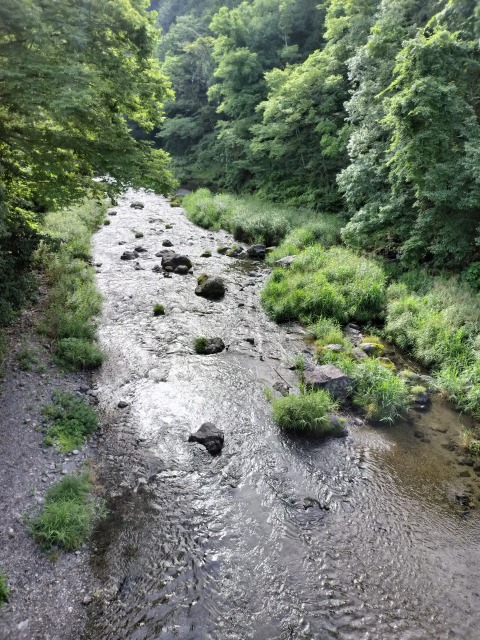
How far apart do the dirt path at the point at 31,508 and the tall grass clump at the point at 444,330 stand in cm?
945

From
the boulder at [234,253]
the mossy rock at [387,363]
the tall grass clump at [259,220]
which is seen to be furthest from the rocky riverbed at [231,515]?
the tall grass clump at [259,220]

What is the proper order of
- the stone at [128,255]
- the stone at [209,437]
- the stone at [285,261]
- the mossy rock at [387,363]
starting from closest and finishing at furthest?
the stone at [209,437] → the mossy rock at [387,363] → the stone at [285,261] → the stone at [128,255]

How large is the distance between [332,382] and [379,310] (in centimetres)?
553

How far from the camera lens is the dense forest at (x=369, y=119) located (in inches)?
511

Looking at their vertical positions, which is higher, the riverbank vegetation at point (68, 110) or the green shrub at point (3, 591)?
the riverbank vegetation at point (68, 110)

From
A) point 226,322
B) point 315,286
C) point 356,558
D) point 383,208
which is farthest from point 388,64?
point 356,558

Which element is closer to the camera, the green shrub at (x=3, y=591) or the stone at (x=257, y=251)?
the green shrub at (x=3, y=591)

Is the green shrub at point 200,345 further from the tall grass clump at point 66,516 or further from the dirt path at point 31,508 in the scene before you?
the tall grass clump at point 66,516

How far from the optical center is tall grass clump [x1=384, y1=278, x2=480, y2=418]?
10531mm

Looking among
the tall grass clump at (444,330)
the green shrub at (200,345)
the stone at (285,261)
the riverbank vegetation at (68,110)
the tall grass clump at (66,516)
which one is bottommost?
the tall grass clump at (66,516)

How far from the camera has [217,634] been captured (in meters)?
5.41

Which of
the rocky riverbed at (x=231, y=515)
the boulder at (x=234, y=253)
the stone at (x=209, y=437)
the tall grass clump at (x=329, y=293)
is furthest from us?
the boulder at (x=234, y=253)

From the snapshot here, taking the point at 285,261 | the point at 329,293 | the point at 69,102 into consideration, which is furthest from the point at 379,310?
the point at 69,102

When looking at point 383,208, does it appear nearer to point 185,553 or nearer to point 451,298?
point 451,298
